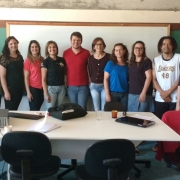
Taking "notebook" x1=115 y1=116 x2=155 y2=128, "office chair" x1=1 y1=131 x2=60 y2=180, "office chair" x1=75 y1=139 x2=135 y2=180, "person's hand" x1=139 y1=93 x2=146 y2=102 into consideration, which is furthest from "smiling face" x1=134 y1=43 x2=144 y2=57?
"office chair" x1=1 y1=131 x2=60 y2=180

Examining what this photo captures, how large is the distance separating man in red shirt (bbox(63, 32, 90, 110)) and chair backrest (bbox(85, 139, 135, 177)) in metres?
2.20

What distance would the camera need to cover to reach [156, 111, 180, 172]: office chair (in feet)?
8.09

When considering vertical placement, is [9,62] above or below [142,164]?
above

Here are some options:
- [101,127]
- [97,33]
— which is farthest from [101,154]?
[97,33]

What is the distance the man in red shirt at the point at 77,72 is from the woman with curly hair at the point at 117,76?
37 cm

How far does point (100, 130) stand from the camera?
2387mm

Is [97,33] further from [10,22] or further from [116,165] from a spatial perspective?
[116,165]

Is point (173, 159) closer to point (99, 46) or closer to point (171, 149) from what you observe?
point (171, 149)

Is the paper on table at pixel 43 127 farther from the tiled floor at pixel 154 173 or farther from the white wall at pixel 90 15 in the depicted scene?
the white wall at pixel 90 15

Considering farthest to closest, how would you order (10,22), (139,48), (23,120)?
(10,22), (139,48), (23,120)

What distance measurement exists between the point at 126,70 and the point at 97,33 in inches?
37.7

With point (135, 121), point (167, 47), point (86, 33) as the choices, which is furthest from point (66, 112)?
point (86, 33)

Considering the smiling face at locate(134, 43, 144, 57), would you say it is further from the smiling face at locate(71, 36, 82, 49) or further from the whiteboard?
the smiling face at locate(71, 36, 82, 49)

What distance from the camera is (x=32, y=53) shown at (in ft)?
13.4
